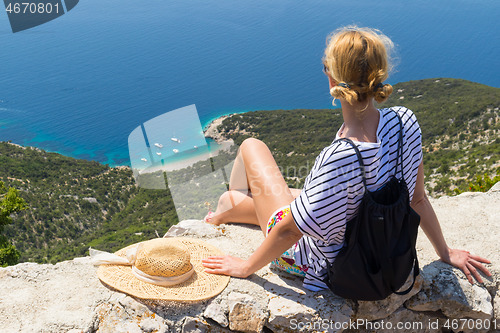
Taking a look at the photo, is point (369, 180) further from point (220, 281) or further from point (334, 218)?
point (220, 281)

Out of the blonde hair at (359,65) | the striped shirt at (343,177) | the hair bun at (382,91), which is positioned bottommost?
the striped shirt at (343,177)

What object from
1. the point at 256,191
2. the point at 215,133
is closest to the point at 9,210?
the point at 256,191

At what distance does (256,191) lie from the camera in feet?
8.55

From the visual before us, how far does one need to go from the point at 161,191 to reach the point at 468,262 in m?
32.0

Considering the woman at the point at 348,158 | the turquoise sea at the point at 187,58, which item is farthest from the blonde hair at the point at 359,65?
the turquoise sea at the point at 187,58

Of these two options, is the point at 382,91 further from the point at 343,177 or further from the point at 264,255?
the point at 264,255

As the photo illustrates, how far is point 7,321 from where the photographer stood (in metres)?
2.00

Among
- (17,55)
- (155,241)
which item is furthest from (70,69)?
(155,241)

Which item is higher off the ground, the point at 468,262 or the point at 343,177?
the point at 343,177

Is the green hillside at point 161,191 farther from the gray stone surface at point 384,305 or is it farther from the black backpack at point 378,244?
the black backpack at point 378,244

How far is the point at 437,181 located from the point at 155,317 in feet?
58.1

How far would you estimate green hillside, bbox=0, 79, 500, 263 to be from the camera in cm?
2123

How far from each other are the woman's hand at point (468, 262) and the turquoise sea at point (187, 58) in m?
54.6

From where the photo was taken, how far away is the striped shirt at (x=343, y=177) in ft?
5.76
